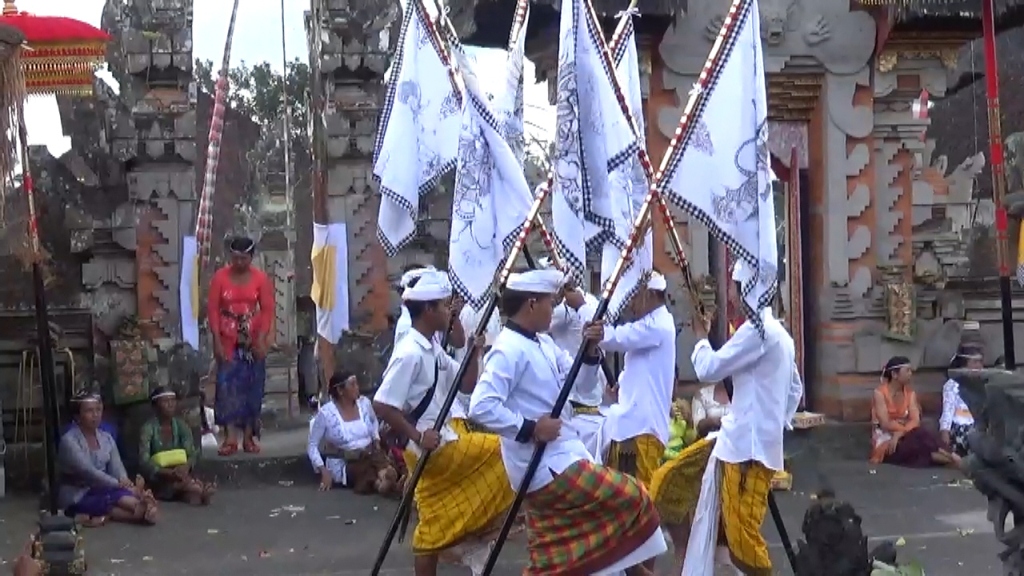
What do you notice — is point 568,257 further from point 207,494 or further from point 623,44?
point 207,494

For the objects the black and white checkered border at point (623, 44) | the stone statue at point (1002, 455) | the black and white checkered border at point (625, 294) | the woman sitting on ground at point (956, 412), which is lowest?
the woman sitting on ground at point (956, 412)

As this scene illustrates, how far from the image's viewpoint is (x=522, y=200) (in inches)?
282

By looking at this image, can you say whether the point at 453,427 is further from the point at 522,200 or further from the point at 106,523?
the point at 106,523

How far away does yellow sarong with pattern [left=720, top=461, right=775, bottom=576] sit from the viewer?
658 cm

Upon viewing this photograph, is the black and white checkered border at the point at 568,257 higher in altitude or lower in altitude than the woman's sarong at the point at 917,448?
higher

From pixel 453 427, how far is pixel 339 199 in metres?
4.68

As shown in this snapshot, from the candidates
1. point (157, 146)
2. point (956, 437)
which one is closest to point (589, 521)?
point (956, 437)

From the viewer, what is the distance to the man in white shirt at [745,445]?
6582 mm

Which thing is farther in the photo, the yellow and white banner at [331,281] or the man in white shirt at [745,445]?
the yellow and white banner at [331,281]

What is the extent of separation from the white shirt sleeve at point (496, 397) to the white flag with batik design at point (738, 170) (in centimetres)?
117

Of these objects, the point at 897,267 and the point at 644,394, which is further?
the point at 897,267

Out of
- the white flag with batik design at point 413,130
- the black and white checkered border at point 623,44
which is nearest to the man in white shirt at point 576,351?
the white flag with batik design at point 413,130

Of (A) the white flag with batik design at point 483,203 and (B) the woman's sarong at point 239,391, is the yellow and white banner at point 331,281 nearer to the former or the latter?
(B) the woman's sarong at point 239,391

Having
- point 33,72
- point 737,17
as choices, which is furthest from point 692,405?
point 33,72
